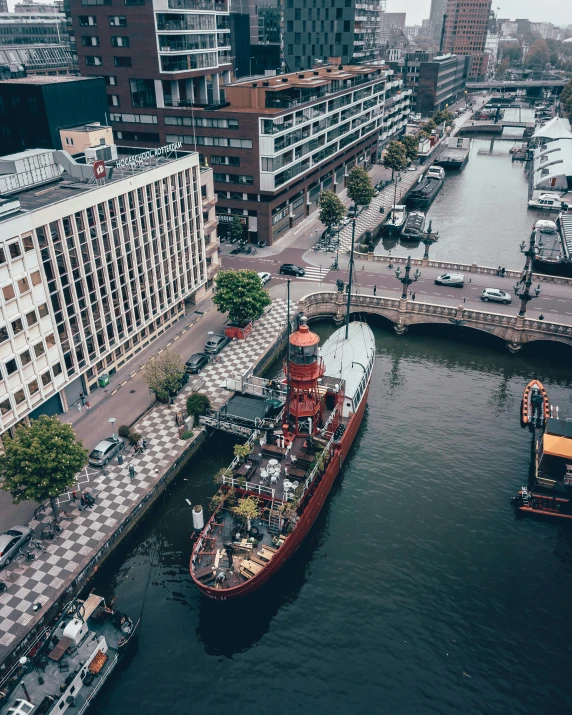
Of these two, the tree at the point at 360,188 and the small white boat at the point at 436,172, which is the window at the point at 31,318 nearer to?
the tree at the point at 360,188

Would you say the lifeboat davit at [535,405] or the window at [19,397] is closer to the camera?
the window at [19,397]

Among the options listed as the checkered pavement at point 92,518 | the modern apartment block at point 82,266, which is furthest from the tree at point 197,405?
the modern apartment block at point 82,266

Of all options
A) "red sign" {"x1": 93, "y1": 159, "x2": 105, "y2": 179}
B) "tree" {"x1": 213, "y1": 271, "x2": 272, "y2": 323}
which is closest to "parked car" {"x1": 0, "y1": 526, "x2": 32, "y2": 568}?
"red sign" {"x1": 93, "y1": 159, "x2": 105, "y2": 179}

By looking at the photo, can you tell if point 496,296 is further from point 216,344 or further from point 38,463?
point 38,463

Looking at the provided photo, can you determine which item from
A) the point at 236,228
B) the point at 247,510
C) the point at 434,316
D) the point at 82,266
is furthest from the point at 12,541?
the point at 236,228

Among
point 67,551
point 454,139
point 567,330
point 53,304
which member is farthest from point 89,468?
point 454,139
